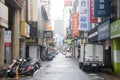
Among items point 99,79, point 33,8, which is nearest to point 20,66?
point 99,79

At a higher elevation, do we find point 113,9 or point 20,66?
point 113,9

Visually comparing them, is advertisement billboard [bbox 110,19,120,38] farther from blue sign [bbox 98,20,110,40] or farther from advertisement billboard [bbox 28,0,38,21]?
advertisement billboard [bbox 28,0,38,21]

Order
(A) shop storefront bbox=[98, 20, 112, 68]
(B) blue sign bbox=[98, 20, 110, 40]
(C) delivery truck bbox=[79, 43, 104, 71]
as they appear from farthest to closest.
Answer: (C) delivery truck bbox=[79, 43, 104, 71] < (A) shop storefront bbox=[98, 20, 112, 68] < (B) blue sign bbox=[98, 20, 110, 40]

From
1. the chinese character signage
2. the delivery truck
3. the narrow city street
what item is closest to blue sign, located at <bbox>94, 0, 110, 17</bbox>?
the delivery truck

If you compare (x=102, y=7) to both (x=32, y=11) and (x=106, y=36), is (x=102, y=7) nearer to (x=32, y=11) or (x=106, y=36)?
(x=106, y=36)

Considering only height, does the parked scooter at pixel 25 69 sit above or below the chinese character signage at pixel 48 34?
below

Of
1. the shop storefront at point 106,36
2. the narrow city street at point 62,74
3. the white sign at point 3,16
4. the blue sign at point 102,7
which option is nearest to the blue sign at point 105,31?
the shop storefront at point 106,36

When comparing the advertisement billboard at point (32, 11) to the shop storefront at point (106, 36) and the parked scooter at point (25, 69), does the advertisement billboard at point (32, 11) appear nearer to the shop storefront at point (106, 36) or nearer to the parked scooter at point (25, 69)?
the shop storefront at point (106, 36)

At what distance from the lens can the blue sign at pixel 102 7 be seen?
113ft

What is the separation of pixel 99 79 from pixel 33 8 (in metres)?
27.5

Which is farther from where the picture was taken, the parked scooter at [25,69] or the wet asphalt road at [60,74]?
the parked scooter at [25,69]

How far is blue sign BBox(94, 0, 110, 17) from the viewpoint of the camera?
113ft

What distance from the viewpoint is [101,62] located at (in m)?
34.0

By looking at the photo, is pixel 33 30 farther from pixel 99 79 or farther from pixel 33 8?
pixel 99 79
